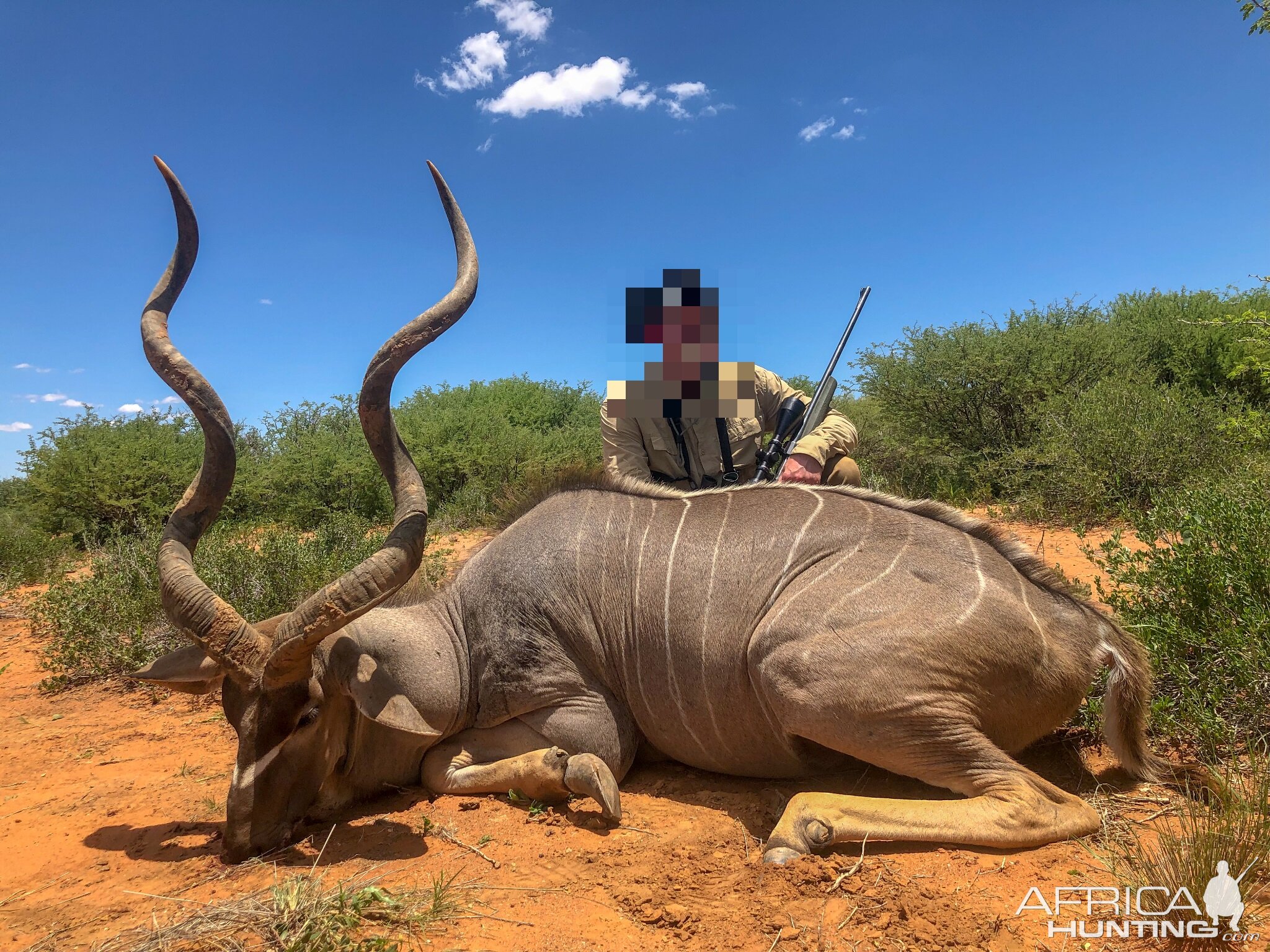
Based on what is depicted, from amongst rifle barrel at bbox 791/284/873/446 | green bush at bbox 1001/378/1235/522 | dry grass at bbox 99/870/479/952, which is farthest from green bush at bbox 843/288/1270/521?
dry grass at bbox 99/870/479/952

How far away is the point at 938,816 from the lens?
111 inches

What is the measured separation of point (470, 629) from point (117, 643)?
3549 mm

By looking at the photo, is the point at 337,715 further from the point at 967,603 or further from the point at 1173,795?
the point at 1173,795

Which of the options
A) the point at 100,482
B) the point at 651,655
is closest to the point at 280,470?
the point at 100,482

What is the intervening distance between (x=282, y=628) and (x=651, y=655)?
156 cm

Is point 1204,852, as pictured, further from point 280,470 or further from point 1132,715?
point 280,470

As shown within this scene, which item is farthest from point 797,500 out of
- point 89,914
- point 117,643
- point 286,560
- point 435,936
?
point 117,643

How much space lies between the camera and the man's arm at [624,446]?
5.25 metres

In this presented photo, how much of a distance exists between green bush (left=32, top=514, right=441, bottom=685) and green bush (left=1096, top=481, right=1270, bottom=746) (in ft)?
14.0

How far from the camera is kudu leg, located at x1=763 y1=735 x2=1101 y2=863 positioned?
9.16 ft

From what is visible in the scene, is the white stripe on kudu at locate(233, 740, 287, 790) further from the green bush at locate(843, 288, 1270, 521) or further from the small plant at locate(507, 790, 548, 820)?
the green bush at locate(843, 288, 1270, 521)

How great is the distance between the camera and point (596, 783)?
3330 mm

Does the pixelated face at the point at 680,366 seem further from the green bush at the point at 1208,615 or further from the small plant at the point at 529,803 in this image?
the small plant at the point at 529,803

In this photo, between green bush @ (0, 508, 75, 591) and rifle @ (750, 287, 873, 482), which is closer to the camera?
rifle @ (750, 287, 873, 482)
